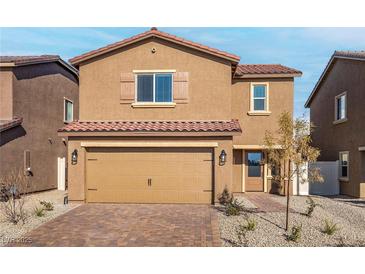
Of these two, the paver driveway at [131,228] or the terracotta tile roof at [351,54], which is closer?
the paver driveway at [131,228]

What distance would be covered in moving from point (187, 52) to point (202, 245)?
9.76 metres

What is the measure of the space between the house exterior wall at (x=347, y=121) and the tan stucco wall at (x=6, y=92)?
1717 centimetres

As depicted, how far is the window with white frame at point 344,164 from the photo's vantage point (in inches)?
743

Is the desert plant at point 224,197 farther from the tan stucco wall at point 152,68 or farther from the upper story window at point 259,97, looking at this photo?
the upper story window at point 259,97

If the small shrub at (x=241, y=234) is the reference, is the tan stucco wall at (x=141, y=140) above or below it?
above

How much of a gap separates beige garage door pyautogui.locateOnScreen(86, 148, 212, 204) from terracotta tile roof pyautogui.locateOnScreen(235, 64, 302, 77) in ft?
18.3

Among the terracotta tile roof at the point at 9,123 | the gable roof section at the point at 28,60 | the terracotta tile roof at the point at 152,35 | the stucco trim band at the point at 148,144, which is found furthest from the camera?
the gable roof section at the point at 28,60

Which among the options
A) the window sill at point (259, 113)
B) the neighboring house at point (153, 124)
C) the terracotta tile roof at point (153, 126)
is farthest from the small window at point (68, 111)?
the window sill at point (259, 113)

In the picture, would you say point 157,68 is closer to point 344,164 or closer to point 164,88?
point 164,88

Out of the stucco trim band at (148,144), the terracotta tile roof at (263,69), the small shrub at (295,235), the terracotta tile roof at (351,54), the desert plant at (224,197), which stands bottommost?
the small shrub at (295,235)

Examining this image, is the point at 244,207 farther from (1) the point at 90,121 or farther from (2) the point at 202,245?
(1) the point at 90,121

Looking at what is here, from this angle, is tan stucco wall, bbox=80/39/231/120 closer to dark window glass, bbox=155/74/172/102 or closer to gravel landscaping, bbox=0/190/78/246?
dark window glass, bbox=155/74/172/102

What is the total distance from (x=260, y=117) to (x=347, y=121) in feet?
15.8

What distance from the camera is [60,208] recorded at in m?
14.1
